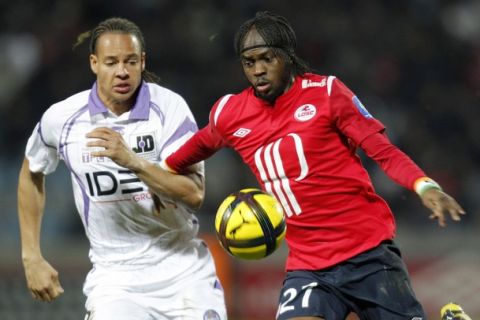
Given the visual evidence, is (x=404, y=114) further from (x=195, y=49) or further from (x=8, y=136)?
(x=8, y=136)

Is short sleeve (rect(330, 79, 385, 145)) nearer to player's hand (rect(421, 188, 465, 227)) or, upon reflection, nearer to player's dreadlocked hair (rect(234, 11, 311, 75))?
player's dreadlocked hair (rect(234, 11, 311, 75))

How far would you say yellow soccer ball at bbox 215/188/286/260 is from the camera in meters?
4.87

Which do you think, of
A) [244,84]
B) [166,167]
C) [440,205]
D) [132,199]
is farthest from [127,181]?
[244,84]

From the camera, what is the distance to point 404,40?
12430 millimetres

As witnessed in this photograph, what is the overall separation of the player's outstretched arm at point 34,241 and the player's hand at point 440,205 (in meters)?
2.08

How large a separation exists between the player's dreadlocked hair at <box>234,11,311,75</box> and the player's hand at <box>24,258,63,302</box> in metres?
1.54

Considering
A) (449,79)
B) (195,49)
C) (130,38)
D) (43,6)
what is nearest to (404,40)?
(449,79)

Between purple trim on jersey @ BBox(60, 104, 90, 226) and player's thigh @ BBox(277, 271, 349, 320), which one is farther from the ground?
purple trim on jersey @ BBox(60, 104, 90, 226)

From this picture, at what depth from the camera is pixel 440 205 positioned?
14.4 feet

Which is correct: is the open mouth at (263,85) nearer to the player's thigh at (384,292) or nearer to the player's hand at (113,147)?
the player's hand at (113,147)

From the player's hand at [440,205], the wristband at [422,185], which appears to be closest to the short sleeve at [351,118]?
the wristband at [422,185]

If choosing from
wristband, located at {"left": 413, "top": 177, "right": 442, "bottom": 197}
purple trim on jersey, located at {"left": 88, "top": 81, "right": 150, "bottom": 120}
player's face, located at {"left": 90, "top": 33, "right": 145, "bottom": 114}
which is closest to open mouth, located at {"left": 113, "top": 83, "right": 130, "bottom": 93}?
player's face, located at {"left": 90, "top": 33, "right": 145, "bottom": 114}

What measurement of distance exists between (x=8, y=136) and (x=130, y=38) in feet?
20.5

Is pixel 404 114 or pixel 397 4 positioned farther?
pixel 397 4
